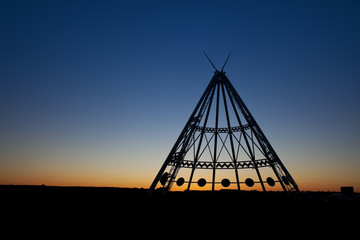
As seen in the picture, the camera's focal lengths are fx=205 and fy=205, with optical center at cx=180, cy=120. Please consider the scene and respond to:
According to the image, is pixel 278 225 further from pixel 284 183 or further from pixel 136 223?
pixel 284 183

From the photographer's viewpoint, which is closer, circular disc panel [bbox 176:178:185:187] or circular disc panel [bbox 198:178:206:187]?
circular disc panel [bbox 176:178:185:187]

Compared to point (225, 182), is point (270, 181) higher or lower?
higher

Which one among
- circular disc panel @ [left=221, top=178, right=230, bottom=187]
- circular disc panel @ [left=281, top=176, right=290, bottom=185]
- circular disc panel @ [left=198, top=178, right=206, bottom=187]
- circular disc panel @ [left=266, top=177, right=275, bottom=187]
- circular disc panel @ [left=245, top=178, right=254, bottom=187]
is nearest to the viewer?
circular disc panel @ [left=281, top=176, right=290, bottom=185]

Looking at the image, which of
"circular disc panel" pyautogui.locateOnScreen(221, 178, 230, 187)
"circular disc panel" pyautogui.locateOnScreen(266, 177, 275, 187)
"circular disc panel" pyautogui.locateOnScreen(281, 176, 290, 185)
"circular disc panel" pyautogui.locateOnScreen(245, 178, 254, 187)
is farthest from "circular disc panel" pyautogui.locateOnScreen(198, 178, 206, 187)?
"circular disc panel" pyautogui.locateOnScreen(281, 176, 290, 185)

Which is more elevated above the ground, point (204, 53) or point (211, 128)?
point (204, 53)

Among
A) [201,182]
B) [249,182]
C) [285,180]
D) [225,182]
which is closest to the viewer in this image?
[285,180]

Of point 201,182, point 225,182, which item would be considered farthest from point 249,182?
point 201,182

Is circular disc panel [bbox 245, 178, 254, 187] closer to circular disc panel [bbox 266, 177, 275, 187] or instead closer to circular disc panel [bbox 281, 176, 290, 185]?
circular disc panel [bbox 266, 177, 275, 187]

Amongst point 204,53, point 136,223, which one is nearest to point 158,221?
point 136,223

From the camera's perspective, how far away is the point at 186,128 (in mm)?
25812

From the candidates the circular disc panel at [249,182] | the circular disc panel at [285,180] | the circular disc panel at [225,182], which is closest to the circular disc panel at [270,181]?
the circular disc panel at [285,180]

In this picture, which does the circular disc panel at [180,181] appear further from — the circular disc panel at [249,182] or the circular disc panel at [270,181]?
the circular disc panel at [270,181]

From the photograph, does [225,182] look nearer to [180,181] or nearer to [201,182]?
[201,182]

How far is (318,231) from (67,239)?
8633mm
